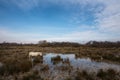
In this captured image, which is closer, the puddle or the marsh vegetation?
the marsh vegetation

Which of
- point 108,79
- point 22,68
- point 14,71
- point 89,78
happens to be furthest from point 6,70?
point 108,79

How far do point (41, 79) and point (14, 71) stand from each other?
2932mm

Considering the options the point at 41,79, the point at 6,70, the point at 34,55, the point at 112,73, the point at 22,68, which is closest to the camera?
the point at 41,79

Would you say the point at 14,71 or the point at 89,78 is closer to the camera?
the point at 89,78

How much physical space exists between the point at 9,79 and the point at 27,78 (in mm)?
1052

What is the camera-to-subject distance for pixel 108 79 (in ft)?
24.4

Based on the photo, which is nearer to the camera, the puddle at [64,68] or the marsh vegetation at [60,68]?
the marsh vegetation at [60,68]

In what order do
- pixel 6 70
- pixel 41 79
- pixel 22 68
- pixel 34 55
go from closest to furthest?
pixel 41 79 → pixel 6 70 → pixel 22 68 → pixel 34 55

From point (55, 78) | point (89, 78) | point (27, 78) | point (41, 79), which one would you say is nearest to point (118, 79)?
point (89, 78)

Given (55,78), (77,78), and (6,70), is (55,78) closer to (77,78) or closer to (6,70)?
(77,78)

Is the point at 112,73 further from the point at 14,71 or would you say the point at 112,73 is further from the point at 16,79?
the point at 14,71

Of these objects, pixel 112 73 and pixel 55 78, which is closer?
pixel 55 78

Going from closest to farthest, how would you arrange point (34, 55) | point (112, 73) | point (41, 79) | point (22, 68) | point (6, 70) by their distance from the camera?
1. point (41, 79)
2. point (112, 73)
3. point (6, 70)
4. point (22, 68)
5. point (34, 55)

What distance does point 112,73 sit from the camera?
860cm
